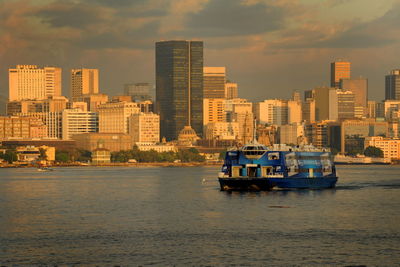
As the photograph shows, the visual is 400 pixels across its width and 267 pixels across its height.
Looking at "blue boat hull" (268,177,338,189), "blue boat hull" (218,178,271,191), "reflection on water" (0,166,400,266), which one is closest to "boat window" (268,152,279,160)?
"blue boat hull" (268,177,338,189)

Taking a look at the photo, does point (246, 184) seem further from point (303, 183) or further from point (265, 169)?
point (303, 183)

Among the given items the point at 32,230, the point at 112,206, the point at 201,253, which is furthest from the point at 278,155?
the point at 201,253

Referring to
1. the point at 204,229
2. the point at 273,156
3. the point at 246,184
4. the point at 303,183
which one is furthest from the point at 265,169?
the point at 204,229

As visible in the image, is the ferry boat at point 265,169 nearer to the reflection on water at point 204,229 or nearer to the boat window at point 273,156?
the boat window at point 273,156

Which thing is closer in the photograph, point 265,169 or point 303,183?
point 265,169

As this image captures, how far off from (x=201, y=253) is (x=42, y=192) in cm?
6430

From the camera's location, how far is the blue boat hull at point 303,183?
115 meters

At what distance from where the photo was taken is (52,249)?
6341cm

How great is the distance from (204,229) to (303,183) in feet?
151

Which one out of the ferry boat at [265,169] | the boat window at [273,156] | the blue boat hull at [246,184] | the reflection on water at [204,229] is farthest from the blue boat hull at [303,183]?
the reflection on water at [204,229]

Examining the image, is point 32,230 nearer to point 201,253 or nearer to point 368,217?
point 201,253

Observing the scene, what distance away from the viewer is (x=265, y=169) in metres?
114

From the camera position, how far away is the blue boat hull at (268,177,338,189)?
377 feet

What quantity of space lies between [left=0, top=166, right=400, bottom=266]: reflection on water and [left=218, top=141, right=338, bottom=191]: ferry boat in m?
2.42
